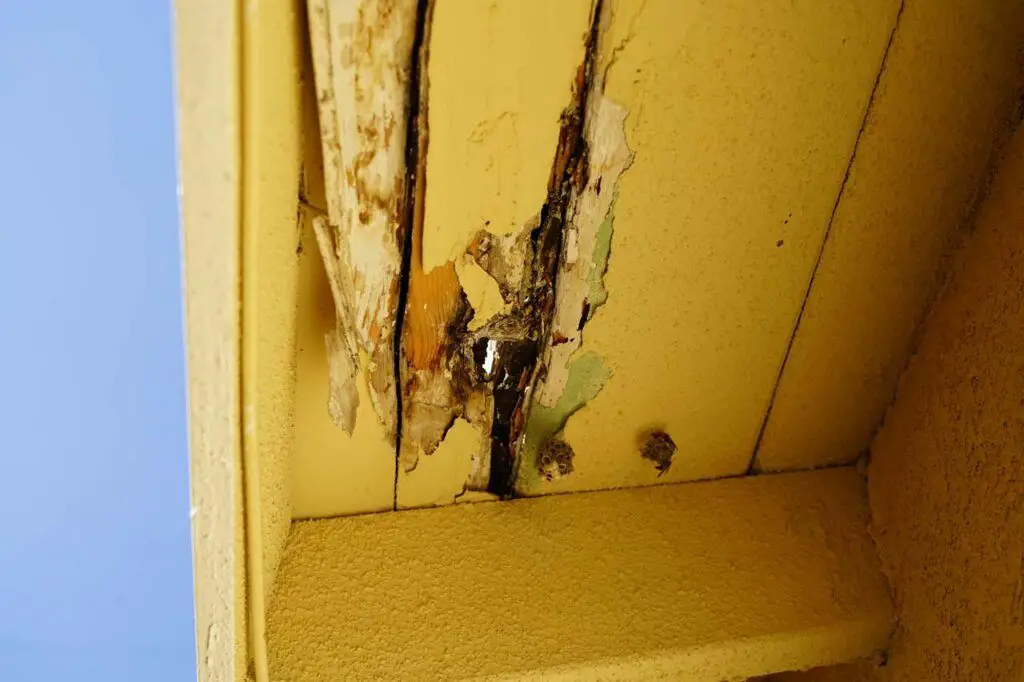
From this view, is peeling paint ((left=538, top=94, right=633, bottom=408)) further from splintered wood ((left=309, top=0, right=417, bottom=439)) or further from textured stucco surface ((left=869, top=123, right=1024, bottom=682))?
textured stucco surface ((left=869, top=123, right=1024, bottom=682))

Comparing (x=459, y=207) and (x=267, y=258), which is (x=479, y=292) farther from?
(x=267, y=258)

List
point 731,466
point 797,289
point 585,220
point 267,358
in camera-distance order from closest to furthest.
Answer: point 267,358 < point 585,220 < point 797,289 < point 731,466

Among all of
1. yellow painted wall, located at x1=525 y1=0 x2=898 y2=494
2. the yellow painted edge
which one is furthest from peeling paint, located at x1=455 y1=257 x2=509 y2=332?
the yellow painted edge

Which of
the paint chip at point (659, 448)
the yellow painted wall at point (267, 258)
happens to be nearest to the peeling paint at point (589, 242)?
the paint chip at point (659, 448)

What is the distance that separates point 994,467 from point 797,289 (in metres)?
0.25

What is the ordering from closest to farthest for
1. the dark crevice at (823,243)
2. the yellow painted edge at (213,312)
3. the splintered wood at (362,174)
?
the yellow painted edge at (213,312) < the splintered wood at (362,174) < the dark crevice at (823,243)

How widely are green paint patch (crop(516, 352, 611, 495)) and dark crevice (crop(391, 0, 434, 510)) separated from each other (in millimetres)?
169

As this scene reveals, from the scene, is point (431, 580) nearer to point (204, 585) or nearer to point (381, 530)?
point (381, 530)

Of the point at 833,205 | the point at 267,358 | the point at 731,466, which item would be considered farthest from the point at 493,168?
the point at 731,466

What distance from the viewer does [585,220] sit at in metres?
0.71

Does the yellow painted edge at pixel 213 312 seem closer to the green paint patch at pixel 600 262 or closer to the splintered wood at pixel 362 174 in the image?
the splintered wood at pixel 362 174

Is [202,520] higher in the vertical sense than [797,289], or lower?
lower

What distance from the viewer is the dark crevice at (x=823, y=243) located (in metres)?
0.69

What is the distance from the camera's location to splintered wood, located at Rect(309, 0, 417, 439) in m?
0.57
